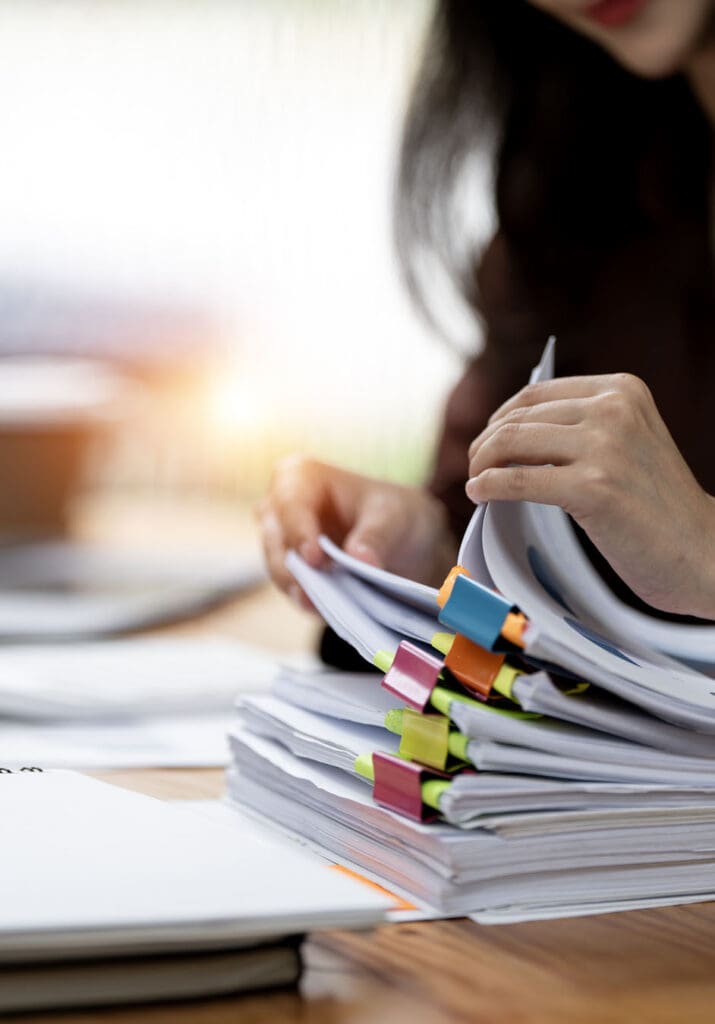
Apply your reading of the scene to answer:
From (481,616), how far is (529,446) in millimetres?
81

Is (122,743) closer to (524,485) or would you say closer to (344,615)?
(344,615)

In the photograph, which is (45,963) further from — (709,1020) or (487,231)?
(487,231)

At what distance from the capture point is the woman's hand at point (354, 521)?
2.28ft

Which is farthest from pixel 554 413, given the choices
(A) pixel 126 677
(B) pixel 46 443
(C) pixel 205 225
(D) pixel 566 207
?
(C) pixel 205 225

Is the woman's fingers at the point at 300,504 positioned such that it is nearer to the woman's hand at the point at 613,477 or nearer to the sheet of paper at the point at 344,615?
the sheet of paper at the point at 344,615

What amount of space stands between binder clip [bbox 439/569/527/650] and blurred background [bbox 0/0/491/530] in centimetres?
158

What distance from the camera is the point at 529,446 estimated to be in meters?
0.44

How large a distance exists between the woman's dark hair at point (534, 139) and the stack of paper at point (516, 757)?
0.69m

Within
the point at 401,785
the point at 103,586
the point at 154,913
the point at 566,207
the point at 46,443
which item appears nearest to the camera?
the point at 154,913

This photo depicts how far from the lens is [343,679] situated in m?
0.55

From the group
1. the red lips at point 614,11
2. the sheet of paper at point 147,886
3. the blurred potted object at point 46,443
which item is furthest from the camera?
the blurred potted object at point 46,443

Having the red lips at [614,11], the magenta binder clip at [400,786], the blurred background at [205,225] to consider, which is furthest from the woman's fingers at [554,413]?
the blurred background at [205,225]

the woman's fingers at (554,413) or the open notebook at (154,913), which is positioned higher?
the woman's fingers at (554,413)

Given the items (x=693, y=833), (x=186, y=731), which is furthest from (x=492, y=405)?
(x=693, y=833)
